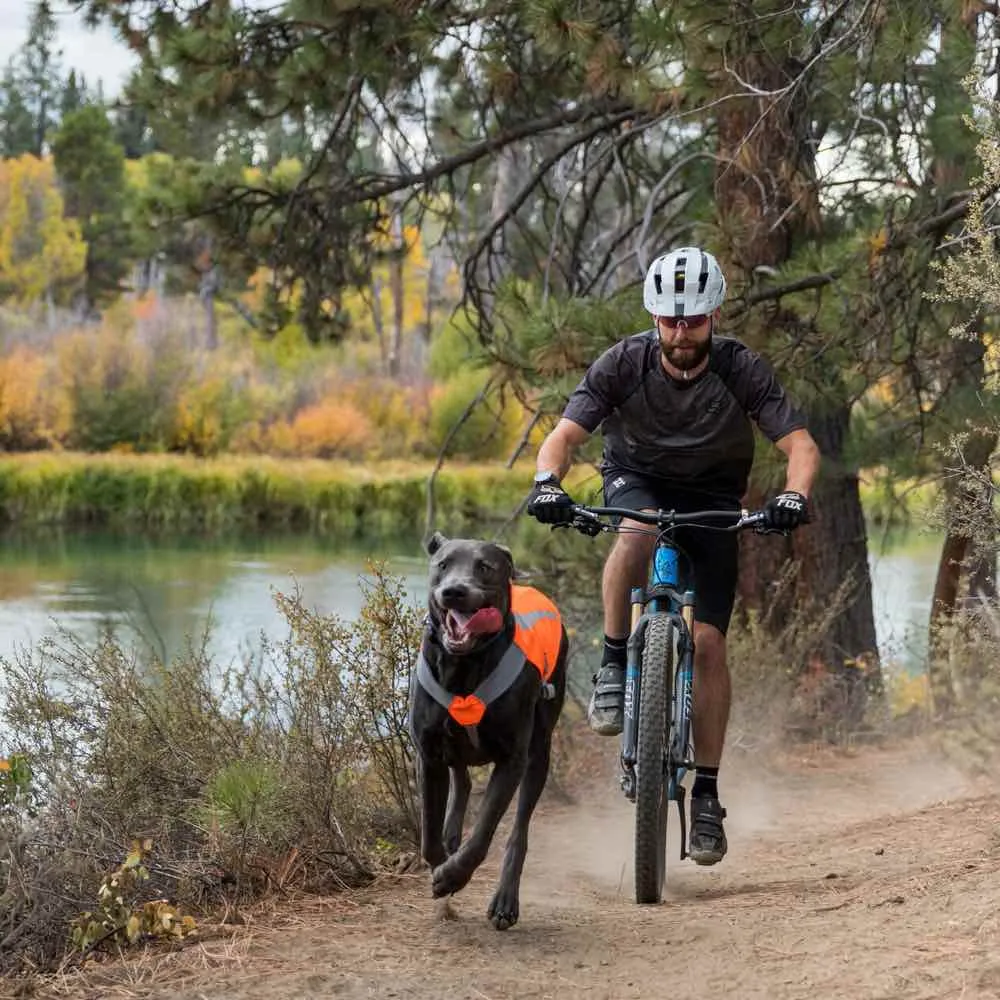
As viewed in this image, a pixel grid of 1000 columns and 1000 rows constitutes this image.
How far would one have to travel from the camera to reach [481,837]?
521 cm

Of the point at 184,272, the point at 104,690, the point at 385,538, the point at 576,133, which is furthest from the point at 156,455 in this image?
the point at 104,690

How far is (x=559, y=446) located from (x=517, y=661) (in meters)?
0.83

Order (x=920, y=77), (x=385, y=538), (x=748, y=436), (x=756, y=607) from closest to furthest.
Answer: (x=748, y=436) < (x=920, y=77) < (x=756, y=607) < (x=385, y=538)

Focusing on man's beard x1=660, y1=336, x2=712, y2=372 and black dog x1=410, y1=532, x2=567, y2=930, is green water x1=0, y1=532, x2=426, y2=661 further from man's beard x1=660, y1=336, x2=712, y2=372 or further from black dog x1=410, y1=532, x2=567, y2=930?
man's beard x1=660, y1=336, x2=712, y2=372

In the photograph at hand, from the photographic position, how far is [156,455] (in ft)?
106

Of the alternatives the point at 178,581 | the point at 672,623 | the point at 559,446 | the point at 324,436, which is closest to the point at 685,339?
the point at 559,446

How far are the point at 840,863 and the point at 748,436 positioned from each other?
78.1 inches

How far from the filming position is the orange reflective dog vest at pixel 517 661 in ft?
17.2

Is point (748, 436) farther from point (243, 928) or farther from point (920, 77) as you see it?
point (920, 77)

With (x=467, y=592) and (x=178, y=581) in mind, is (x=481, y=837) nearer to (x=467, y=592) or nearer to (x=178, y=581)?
(x=467, y=592)

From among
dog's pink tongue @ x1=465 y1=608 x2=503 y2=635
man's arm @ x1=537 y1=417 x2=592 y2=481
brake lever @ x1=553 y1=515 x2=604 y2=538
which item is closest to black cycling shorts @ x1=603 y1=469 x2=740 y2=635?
man's arm @ x1=537 y1=417 x2=592 y2=481

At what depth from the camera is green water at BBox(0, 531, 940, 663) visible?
16.1 meters

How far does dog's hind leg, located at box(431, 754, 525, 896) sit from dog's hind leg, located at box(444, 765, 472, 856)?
21.0 inches

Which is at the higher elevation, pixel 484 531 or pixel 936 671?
pixel 484 531
